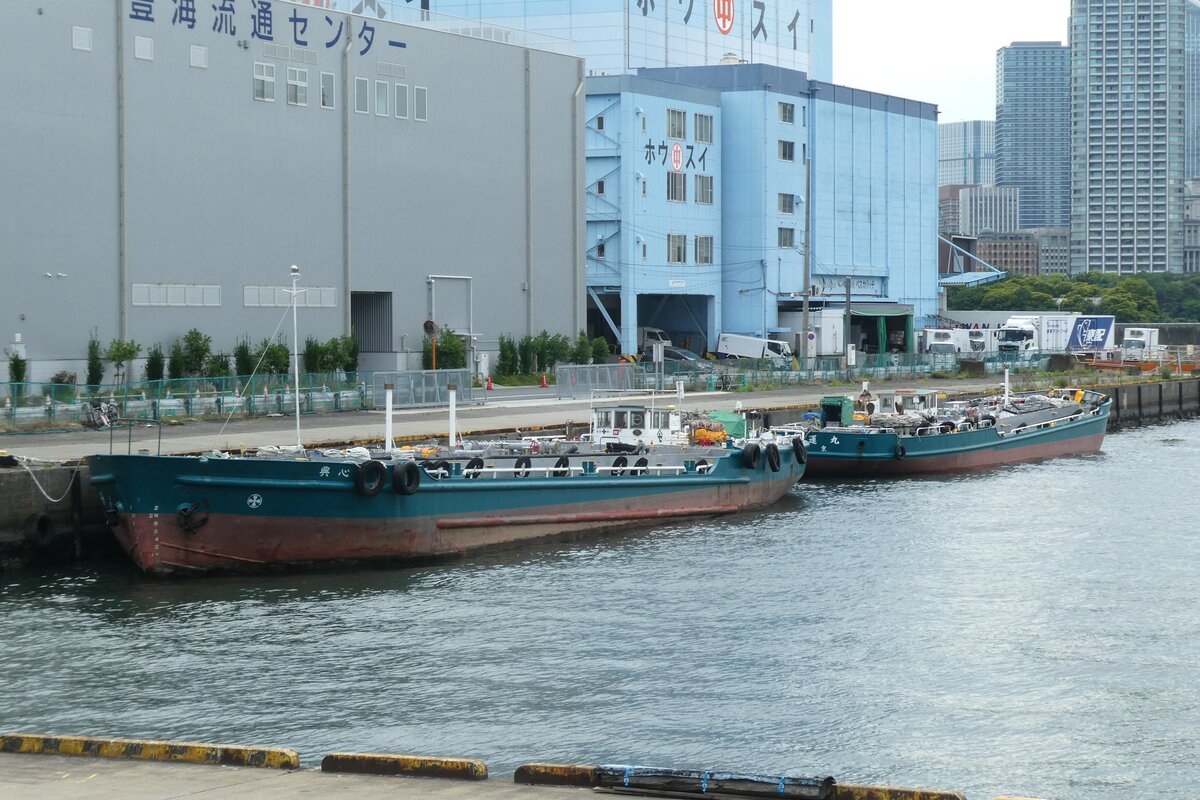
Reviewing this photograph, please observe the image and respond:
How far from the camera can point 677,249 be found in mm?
98438

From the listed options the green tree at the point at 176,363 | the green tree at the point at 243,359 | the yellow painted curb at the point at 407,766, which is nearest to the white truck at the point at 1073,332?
the green tree at the point at 243,359

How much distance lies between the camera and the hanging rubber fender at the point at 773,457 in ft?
150

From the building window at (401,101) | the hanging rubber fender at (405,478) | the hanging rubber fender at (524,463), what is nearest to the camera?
the hanging rubber fender at (405,478)

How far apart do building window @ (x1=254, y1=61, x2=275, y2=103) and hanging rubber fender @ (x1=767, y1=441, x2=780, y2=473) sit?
31.5 m

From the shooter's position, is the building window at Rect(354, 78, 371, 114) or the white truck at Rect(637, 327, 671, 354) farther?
the white truck at Rect(637, 327, 671, 354)

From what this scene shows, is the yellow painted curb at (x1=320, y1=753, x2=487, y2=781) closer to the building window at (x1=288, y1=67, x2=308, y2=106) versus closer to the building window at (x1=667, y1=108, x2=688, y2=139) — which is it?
the building window at (x1=288, y1=67, x2=308, y2=106)

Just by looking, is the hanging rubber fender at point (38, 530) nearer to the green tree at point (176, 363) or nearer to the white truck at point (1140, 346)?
the green tree at point (176, 363)

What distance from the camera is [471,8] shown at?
109750 mm

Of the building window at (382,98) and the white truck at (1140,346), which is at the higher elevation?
the building window at (382,98)

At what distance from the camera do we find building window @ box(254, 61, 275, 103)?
66000 millimetres

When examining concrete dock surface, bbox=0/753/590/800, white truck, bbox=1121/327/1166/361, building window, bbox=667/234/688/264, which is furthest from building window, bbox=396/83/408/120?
white truck, bbox=1121/327/1166/361

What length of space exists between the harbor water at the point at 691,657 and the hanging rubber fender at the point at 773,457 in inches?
203

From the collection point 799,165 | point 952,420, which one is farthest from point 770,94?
point 952,420

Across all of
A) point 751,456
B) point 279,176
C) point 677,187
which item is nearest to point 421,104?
point 279,176
